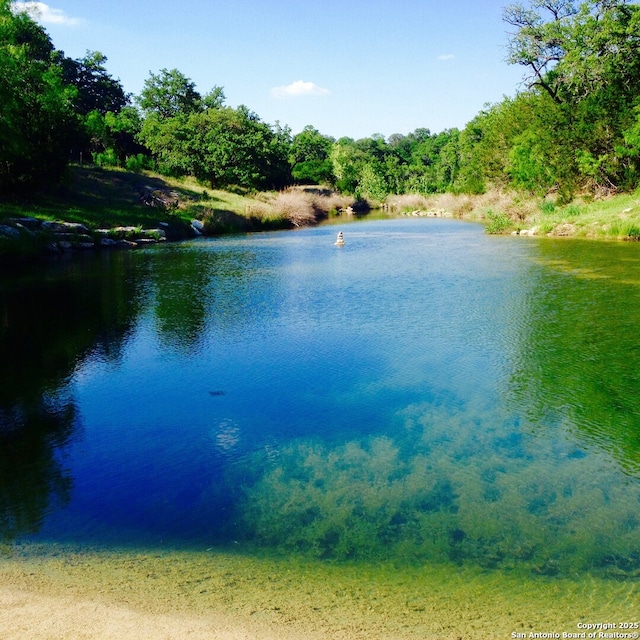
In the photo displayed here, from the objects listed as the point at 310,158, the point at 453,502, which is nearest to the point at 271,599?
the point at 453,502

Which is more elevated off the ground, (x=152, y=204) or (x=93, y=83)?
(x=93, y=83)

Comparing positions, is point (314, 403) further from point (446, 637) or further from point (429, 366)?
point (446, 637)

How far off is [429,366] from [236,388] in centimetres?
325

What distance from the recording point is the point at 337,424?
23.2ft

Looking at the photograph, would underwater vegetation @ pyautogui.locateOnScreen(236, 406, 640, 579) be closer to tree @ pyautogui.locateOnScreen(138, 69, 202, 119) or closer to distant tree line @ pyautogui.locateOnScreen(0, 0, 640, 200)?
distant tree line @ pyautogui.locateOnScreen(0, 0, 640, 200)

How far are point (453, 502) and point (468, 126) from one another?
2747 inches

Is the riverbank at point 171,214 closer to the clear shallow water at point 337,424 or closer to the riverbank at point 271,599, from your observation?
the clear shallow water at point 337,424

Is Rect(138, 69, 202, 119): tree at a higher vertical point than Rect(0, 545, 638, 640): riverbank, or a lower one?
higher

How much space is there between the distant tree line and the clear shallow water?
682 inches

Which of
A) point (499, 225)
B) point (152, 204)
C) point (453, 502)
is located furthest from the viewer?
point (152, 204)

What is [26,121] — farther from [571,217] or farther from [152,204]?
[571,217]

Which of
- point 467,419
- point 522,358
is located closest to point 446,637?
point 467,419

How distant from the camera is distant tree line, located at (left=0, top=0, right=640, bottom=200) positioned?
28484 mm

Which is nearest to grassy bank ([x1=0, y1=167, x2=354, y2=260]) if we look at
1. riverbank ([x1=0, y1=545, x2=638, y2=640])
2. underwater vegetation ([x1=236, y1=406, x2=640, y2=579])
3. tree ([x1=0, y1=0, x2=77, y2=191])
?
tree ([x1=0, y1=0, x2=77, y2=191])
